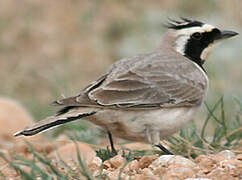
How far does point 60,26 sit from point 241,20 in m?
4.10

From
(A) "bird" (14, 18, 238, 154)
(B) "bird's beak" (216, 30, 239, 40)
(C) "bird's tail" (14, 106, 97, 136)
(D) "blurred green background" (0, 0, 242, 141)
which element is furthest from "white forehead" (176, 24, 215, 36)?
(D) "blurred green background" (0, 0, 242, 141)

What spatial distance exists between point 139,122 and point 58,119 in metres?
0.68

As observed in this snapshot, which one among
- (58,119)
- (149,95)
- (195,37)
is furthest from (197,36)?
(58,119)

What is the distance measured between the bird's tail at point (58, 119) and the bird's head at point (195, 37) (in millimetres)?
1453

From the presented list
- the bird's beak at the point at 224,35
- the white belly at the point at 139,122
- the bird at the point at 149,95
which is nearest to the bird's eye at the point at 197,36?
the bird at the point at 149,95

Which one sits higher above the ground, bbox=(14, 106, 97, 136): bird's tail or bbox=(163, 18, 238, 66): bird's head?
bbox=(163, 18, 238, 66): bird's head

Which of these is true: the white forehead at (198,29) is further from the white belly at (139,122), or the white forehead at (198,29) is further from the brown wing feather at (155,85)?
the white belly at (139,122)

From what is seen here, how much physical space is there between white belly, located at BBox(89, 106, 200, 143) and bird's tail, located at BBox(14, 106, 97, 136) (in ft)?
0.42

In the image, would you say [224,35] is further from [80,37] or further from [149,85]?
[80,37]

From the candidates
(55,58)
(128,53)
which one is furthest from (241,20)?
(55,58)

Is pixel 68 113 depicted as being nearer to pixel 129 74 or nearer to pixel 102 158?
pixel 102 158

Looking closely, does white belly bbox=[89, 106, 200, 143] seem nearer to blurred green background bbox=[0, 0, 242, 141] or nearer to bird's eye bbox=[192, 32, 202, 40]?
bird's eye bbox=[192, 32, 202, 40]

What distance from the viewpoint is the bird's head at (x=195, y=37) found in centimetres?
555

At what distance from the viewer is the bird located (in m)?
4.54
